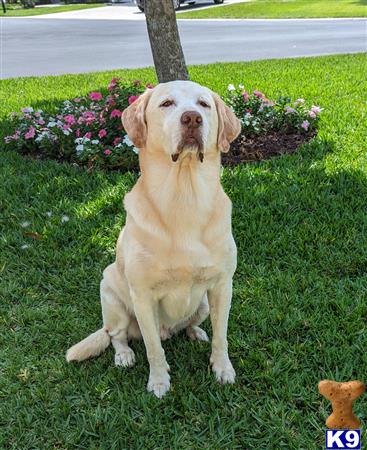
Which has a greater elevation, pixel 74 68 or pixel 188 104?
pixel 188 104

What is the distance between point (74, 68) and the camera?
12.0 meters

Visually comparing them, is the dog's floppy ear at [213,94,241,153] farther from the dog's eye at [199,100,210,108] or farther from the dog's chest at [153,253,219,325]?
the dog's chest at [153,253,219,325]

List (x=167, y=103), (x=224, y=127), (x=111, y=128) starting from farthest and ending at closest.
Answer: (x=111, y=128), (x=224, y=127), (x=167, y=103)

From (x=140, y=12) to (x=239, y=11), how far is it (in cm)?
565

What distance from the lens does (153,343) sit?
106 inches

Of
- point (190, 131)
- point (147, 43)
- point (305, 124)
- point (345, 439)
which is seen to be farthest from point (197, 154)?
point (147, 43)

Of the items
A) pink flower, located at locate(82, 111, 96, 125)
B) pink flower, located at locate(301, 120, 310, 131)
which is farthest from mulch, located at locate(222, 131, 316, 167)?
pink flower, located at locate(82, 111, 96, 125)

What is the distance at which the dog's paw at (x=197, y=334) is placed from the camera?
10.3 feet

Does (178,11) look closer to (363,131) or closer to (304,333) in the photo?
(363,131)

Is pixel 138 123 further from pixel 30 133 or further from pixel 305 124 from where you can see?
pixel 305 124

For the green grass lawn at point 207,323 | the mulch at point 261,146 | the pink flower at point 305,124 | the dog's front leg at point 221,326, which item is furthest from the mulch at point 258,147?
the dog's front leg at point 221,326

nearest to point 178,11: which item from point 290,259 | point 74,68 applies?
point 74,68

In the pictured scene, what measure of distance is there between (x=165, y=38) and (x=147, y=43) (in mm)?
10103

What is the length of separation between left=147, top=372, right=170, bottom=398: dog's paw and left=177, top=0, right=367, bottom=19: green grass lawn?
801 inches
